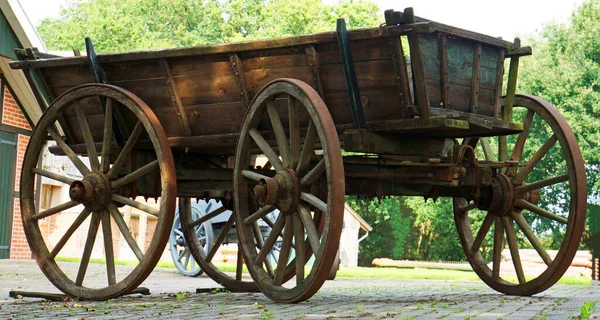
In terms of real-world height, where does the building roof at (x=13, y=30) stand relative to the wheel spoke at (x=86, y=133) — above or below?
above

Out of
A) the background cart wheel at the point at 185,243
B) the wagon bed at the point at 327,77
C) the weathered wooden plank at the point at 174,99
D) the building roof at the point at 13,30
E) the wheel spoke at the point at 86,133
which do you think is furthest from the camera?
the building roof at the point at 13,30

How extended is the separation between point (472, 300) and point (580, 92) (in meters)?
24.2

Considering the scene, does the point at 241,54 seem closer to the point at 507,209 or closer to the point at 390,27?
the point at 390,27

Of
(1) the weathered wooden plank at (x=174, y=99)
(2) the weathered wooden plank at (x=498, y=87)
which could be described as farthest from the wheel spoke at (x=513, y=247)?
(1) the weathered wooden plank at (x=174, y=99)

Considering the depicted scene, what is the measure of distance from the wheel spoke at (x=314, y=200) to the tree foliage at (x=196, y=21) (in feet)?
93.3

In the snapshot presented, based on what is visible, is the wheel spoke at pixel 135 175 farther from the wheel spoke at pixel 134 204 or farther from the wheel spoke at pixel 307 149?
the wheel spoke at pixel 307 149

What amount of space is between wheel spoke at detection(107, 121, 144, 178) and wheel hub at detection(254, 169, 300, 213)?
4.11 feet

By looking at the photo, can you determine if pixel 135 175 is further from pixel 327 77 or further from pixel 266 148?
pixel 327 77

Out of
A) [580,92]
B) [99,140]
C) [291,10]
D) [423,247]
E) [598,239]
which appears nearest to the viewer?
[99,140]

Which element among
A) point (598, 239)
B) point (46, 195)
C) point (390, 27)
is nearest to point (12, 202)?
point (46, 195)

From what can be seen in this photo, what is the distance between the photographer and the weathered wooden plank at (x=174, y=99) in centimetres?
753

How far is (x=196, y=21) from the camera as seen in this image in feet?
139

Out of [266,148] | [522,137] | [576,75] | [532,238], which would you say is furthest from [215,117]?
[576,75]

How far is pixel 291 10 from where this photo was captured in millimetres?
35188
